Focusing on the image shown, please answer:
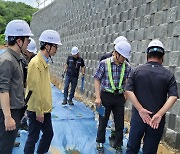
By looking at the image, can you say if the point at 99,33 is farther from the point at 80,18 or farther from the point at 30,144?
the point at 30,144

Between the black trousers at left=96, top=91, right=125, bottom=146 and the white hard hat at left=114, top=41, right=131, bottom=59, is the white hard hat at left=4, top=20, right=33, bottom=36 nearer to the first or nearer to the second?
the white hard hat at left=114, top=41, right=131, bottom=59

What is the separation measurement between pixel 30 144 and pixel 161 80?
1834mm

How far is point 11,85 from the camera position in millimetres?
2463

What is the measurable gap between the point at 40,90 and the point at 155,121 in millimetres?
1407

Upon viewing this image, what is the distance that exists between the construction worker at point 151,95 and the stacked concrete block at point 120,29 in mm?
951

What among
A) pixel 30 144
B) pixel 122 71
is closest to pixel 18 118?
pixel 30 144

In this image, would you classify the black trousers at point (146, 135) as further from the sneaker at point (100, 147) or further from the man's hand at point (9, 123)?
the man's hand at point (9, 123)

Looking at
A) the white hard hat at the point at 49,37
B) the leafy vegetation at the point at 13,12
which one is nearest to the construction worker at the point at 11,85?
the white hard hat at the point at 49,37

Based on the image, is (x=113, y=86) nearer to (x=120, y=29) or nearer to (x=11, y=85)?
(x=11, y=85)

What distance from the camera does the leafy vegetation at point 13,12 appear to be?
1542 inches

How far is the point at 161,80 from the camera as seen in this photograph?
114 inches

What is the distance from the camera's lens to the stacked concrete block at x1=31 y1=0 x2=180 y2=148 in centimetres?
396

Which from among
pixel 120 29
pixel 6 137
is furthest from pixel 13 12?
pixel 6 137

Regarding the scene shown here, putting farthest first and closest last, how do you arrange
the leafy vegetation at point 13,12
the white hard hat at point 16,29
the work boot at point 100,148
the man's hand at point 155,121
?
the leafy vegetation at point 13,12 → the work boot at point 100,148 → the man's hand at point 155,121 → the white hard hat at point 16,29
